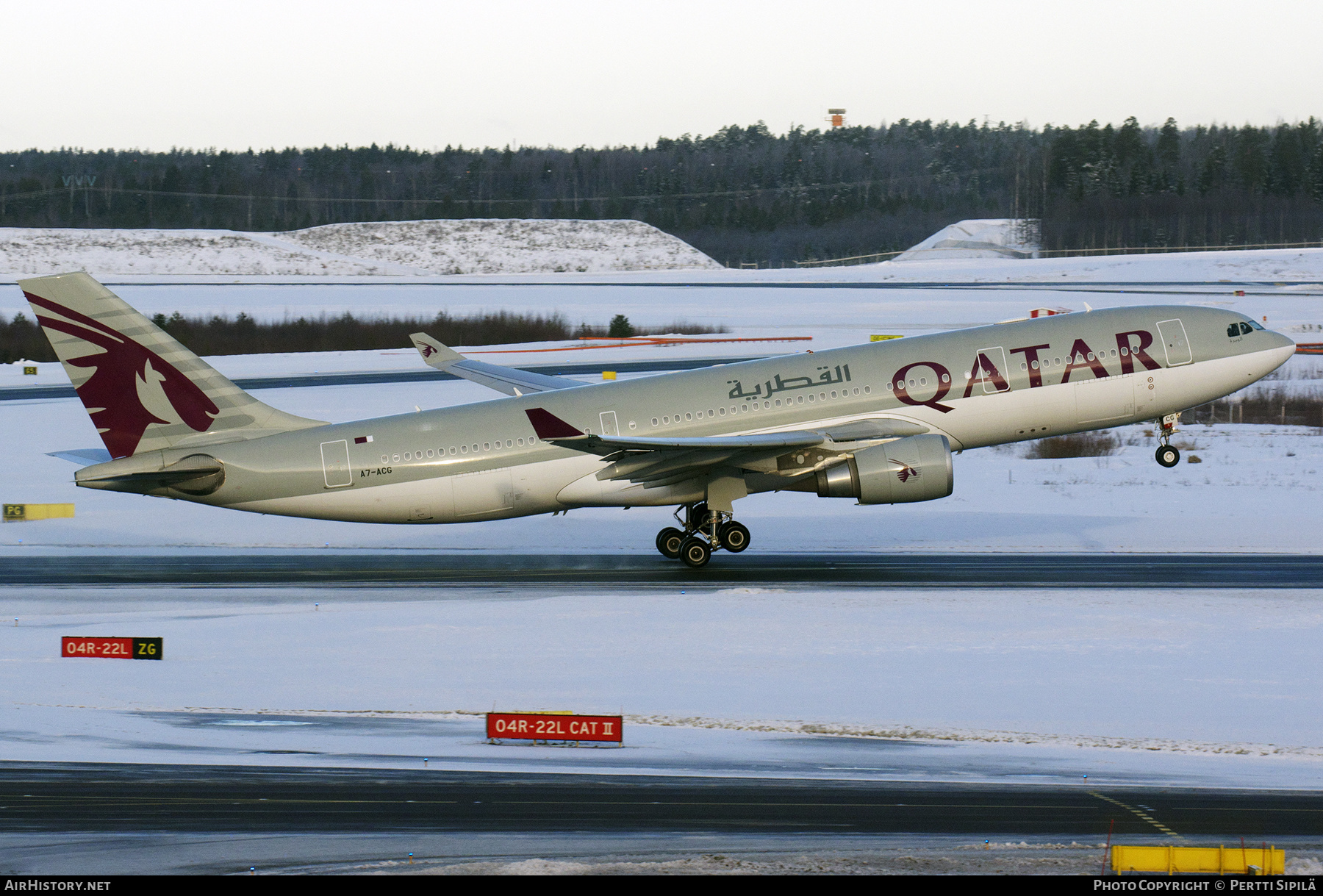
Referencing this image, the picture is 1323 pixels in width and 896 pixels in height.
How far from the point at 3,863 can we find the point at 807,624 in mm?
14745

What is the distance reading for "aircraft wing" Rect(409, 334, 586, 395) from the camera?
1414 inches

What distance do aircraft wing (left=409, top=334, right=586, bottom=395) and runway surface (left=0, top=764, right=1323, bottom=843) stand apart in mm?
20650

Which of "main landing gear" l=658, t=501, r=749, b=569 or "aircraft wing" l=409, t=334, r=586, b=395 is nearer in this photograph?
"main landing gear" l=658, t=501, r=749, b=569

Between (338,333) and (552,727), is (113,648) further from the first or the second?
(338,333)

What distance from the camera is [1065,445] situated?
48.2 m

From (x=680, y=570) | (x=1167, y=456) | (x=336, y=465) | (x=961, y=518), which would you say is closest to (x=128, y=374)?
(x=336, y=465)

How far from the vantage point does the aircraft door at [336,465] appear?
98.7ft

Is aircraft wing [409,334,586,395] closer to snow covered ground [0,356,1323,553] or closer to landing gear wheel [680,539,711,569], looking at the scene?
snow covered ground [0,356,1323,553]

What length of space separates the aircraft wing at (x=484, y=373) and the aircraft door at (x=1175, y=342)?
15.1 meters

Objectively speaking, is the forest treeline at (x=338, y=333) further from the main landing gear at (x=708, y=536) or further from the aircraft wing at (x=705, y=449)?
the aircraft wing at (x=705, y=449)

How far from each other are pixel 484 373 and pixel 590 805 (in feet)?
76.3

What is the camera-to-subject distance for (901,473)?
94.2 ft

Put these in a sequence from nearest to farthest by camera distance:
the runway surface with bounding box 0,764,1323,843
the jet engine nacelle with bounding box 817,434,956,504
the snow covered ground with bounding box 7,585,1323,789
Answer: the runway surface with bounding box 0,764,1323,843
the snow covered ground with bounding box 7,585,1323,789
the jet engine nacelle with bounding box 817,434,956,504

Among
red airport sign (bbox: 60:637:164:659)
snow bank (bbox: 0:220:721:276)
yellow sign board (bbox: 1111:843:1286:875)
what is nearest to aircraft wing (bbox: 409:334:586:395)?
red airport sign (bbox: 60:637:164:659)
